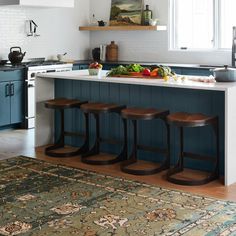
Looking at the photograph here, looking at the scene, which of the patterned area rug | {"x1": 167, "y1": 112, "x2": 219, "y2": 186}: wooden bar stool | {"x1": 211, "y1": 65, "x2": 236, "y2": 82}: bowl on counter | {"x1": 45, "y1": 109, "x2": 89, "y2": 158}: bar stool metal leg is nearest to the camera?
the patterned area rug

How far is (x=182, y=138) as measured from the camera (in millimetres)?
4938

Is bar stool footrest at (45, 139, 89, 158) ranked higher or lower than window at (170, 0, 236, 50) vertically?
lower

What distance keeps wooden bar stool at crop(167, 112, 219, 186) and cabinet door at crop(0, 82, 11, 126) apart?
3.01m

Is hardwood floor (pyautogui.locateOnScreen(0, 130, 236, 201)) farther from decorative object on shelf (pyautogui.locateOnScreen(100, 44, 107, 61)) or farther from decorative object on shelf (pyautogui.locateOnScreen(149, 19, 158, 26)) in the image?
decorative object on shelf (pyautogui.locateOnScreen(149, 19, 158, 26))

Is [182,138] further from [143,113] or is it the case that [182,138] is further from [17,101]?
[17,101]

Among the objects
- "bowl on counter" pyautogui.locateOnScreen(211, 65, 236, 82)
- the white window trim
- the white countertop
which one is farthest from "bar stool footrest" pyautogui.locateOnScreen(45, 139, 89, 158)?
the white window trim

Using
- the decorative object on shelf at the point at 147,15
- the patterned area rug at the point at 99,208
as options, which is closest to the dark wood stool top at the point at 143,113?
the patterned area rug at the point at 99,208

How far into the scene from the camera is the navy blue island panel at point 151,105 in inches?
201

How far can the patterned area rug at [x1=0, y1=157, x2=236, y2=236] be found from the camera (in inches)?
142

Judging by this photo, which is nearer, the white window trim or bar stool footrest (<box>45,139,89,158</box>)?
bar stool footrest (<box>45,139,89,158</box>)

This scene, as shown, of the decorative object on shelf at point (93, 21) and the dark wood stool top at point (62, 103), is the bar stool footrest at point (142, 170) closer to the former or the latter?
the dark wood stool top at point (62, 103)

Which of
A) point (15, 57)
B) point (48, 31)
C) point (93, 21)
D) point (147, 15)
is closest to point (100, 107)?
point (15, 57)

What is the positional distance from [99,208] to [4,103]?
3571mm

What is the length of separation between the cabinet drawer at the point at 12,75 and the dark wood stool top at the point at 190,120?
3.09m
